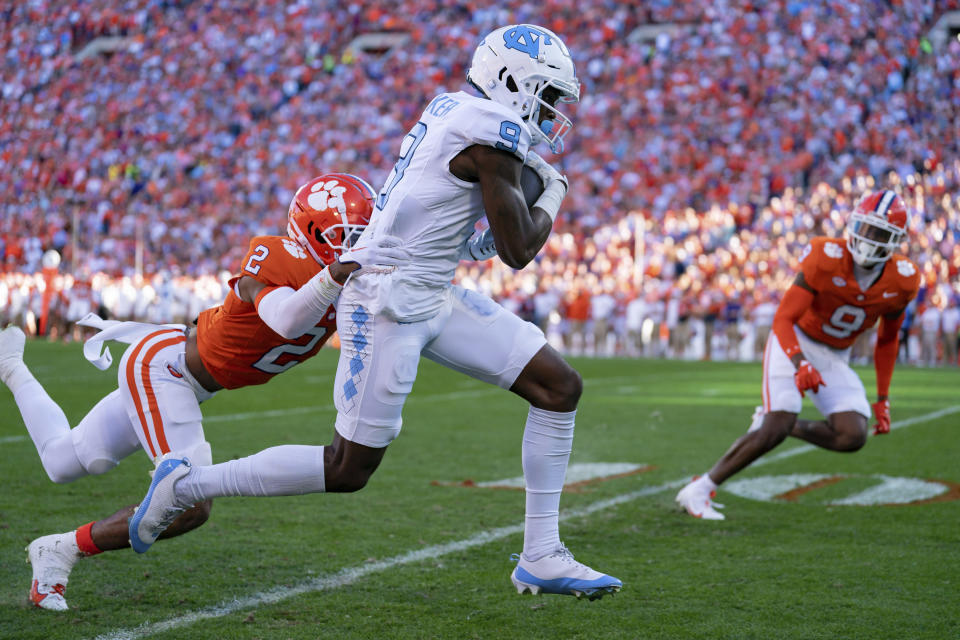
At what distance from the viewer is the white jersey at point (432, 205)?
10.5ft

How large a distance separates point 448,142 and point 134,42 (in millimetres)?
33579

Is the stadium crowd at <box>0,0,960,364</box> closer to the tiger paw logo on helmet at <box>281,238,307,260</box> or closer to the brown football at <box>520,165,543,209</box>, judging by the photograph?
the brown football at <box>520,165,543,209</box>

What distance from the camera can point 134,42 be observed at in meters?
34.1

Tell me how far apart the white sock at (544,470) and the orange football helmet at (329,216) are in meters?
0.82

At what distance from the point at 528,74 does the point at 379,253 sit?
0.71 metres

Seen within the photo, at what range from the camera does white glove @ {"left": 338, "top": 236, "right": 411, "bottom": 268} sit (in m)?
3.17

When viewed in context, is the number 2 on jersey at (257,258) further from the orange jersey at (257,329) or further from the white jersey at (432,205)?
the white jersey at (432,205)

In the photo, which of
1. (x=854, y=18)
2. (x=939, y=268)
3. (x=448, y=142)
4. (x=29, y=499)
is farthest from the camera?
(x=854, y=18)

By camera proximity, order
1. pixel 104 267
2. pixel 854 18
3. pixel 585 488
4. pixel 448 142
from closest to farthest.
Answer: pixel 448 142
pixel 585 488
pixel 854 18
pixel 104 267

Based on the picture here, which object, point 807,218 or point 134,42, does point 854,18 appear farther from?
point 134,42

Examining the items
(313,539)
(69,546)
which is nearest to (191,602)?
(69,546)

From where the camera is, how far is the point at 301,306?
3.24m

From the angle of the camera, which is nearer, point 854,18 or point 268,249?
point 268,249

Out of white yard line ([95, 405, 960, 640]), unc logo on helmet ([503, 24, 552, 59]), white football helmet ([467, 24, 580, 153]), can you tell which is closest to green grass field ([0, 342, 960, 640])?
white yard line ([95, 405, 960, 640])
